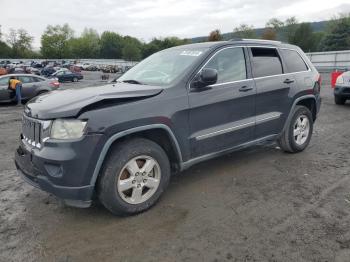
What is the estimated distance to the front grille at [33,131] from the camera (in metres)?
3.40

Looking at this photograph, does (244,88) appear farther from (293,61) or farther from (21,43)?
(21,43)

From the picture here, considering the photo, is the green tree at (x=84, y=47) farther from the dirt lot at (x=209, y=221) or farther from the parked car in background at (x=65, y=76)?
the dirt lot at (x=209, y=221)

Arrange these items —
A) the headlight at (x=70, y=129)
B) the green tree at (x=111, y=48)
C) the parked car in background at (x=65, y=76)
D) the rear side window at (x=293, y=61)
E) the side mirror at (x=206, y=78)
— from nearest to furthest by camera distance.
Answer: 1. the headlight at (x=70, y=129)
2. the side mirror at (x=206, y=78)
3. the rear side window at (x=293, y=61)
4. the parked car in background at (x=65, y=76)
5. the green tree at (x=111, y=48)

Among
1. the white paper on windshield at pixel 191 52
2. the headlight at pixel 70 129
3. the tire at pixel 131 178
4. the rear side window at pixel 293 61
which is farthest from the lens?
the rear side window at pixel 293 61

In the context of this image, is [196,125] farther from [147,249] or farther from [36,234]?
[36,234]

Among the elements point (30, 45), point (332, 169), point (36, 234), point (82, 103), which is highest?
point (30, 45)

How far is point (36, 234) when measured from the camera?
3373 millimetres

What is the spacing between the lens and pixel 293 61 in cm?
555

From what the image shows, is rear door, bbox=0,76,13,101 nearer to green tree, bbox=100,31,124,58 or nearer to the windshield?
the windshield

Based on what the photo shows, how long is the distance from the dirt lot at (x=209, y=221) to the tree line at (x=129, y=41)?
57467 millimetres

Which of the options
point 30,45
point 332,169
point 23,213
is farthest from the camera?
point 30,45

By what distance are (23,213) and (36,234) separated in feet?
1.87

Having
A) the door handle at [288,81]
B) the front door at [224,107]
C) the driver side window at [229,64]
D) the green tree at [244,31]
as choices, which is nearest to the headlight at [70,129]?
the front door at [224,107]

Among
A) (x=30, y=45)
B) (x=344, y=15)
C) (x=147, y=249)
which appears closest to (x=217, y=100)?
(x=147, y=249)
